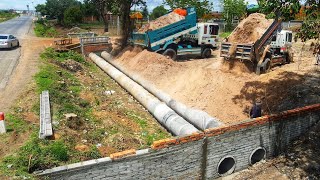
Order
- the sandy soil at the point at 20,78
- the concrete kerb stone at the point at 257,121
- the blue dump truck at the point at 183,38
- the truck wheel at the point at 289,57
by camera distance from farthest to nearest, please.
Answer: the blue dump truck at the point at 183,38, the truck wheel at the point at 289,57, the sandy soil at the point at 20,78, the concrete kerb stone at the point at 257,121

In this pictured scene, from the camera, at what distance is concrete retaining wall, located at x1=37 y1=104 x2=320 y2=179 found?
6.48m

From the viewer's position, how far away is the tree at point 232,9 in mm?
38781

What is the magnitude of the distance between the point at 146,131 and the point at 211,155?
326cm

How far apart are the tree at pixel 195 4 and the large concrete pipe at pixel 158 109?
21.4 meters

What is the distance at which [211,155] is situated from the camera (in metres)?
7.79

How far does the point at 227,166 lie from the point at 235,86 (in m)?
5.55

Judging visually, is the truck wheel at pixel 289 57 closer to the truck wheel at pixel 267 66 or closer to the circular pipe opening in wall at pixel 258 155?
the truck wheel at pixel 267 66

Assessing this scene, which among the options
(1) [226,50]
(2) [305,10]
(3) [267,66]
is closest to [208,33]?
(1) [226,50]

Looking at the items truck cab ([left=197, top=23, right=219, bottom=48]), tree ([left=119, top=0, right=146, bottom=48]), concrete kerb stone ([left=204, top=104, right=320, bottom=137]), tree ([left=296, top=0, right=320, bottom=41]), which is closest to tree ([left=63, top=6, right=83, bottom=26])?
tree ([left=119, top=0, right=146, bottom=48])

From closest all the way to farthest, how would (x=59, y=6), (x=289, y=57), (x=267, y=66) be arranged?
1. (x=267, y=66)
2. (x=289, y=57)
3. (x=59, y=6)

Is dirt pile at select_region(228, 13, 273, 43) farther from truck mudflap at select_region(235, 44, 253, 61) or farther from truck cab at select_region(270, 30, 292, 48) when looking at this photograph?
truck mudflap at select_region(235, 44, 253, 61)

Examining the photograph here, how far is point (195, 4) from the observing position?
37.4m

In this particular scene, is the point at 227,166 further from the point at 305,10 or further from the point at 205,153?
the point at 305,10

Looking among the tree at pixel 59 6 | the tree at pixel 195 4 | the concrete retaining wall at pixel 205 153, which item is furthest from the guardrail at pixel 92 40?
the tree at pixel 59 6
